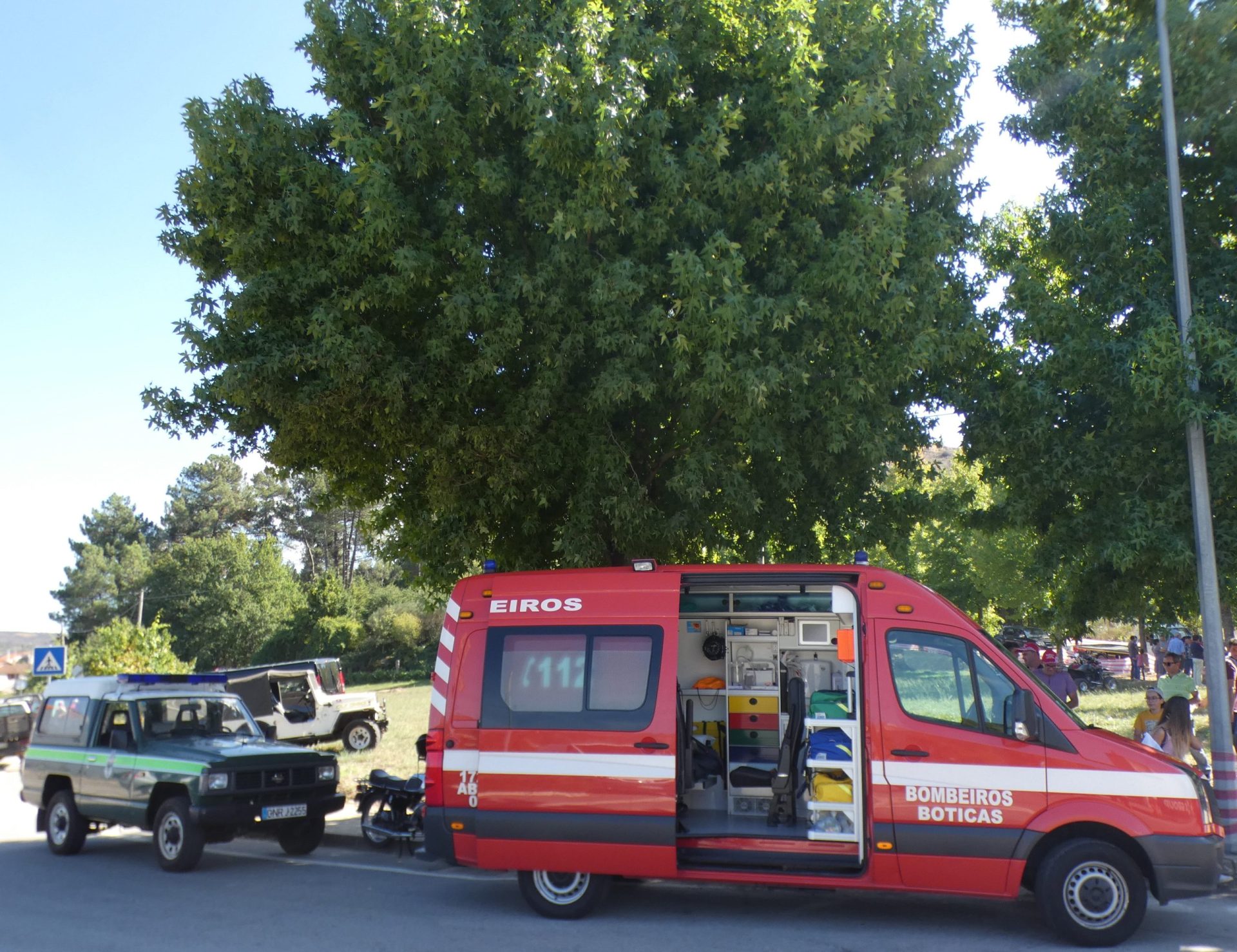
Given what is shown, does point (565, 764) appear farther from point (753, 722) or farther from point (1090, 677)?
point (1090, 677)

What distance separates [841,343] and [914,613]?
3214mm

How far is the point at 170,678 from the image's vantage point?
11.8m

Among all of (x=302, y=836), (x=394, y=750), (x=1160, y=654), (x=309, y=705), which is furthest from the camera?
(x=309, y=705)

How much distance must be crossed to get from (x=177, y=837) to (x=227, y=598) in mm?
54796

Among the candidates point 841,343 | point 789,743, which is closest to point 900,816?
point 789,743

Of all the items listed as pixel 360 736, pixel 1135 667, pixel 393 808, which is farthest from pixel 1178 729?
pixel 1135 667

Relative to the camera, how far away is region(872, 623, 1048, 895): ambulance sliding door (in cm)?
733

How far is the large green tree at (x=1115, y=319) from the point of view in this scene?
1044 centimetres

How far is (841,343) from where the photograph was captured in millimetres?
10086

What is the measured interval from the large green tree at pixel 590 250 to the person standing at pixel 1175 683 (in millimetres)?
4147

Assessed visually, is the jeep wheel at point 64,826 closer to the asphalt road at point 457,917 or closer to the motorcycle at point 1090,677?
the asphalt road at point 457,917

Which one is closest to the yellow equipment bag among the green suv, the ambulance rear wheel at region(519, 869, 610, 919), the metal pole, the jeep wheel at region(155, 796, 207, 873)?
the ambulance rear wheel at region(519, 869, 610, 919)

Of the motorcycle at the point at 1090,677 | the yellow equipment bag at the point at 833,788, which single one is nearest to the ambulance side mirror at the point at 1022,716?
the yellow equipment bag at the point at 833,788

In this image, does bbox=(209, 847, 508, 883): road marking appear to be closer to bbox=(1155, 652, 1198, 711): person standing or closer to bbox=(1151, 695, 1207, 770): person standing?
bbox=(1151, 695, 1207, 770): person standing
